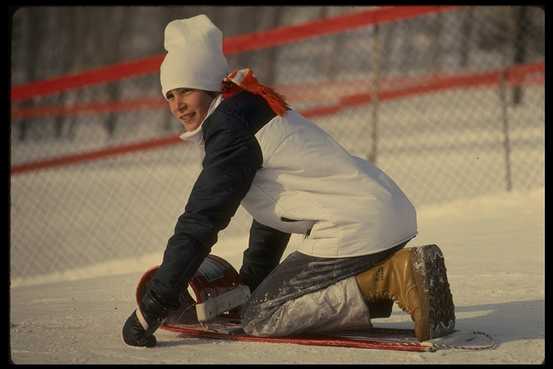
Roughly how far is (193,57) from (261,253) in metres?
0.83

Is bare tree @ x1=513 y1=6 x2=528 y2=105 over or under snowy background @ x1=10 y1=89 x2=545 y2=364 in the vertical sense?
over

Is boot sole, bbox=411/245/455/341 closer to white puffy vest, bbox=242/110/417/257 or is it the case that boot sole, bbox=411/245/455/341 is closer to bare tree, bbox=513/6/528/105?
white puffy vest, bbox=242/110/417/257

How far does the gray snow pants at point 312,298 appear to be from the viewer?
3213 millimetres

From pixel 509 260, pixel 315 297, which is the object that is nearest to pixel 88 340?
pixel 315 297

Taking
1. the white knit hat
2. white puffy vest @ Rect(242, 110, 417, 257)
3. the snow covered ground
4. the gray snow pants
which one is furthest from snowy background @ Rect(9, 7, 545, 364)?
the white knit hat

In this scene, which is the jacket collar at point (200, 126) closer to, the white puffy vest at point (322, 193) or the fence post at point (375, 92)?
the white puffy vest at point (322, 193)

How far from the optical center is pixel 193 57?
3.24m

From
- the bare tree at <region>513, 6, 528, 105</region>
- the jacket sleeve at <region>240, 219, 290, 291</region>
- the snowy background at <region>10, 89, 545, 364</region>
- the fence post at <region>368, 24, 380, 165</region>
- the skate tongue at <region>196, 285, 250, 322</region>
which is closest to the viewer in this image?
the snowy background at <region>10, 89, 545, 364</region>

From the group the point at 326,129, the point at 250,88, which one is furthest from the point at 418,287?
the point at 326,129

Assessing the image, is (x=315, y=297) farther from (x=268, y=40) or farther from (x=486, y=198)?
(x=268, y=40)

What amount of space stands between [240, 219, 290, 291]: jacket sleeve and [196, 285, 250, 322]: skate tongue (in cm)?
17

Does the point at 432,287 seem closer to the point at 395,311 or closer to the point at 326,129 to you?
the point at 395,311

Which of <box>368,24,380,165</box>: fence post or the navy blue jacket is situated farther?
<box>368,24,380,165</box>: fence post

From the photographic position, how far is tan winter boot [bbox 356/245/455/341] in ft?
10.2
